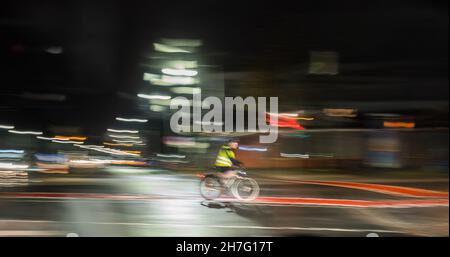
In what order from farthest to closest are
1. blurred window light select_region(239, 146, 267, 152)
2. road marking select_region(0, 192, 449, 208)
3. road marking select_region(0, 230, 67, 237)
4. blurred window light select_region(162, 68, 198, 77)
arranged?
blurred window light select_region(162, 68, 198, 77)
blurred window light select_region(239, 146, 267, 152)
road marking select_region(0, 192, 449, 208)
road marking select_region(0, 230, 67, 237)

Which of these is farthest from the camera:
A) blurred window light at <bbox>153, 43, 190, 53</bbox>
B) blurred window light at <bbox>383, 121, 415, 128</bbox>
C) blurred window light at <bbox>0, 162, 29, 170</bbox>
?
blurred window light at <bbox>153, 43, 190, 53</bbox>

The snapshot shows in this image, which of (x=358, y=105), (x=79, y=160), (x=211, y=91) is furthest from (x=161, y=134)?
(x=358, y=105)

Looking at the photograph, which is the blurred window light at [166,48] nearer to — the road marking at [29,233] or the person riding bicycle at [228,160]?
the person riding bicycle at [228,160]

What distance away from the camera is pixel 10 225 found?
8.75m

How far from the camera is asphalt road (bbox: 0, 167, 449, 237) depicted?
8492 millimetres

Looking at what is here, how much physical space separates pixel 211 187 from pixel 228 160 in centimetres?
93

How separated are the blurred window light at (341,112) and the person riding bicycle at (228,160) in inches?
676

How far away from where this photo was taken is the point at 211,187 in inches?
490

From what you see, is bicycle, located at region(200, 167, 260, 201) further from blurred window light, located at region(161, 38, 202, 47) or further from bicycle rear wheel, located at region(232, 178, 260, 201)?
blurred window light, located at region(161, 38, 202, 47)

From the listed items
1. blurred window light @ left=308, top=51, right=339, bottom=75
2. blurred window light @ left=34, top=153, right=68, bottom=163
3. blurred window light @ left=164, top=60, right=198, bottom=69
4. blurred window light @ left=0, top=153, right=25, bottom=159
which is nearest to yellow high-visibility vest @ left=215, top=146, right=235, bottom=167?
blurred window light @ left=308, top=51, right=339, bottom=75

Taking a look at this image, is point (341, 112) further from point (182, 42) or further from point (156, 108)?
point (156, 108)

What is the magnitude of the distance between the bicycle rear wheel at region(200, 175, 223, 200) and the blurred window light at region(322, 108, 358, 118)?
17095 millimetres

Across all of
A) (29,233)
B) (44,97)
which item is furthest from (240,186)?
(44,97)
